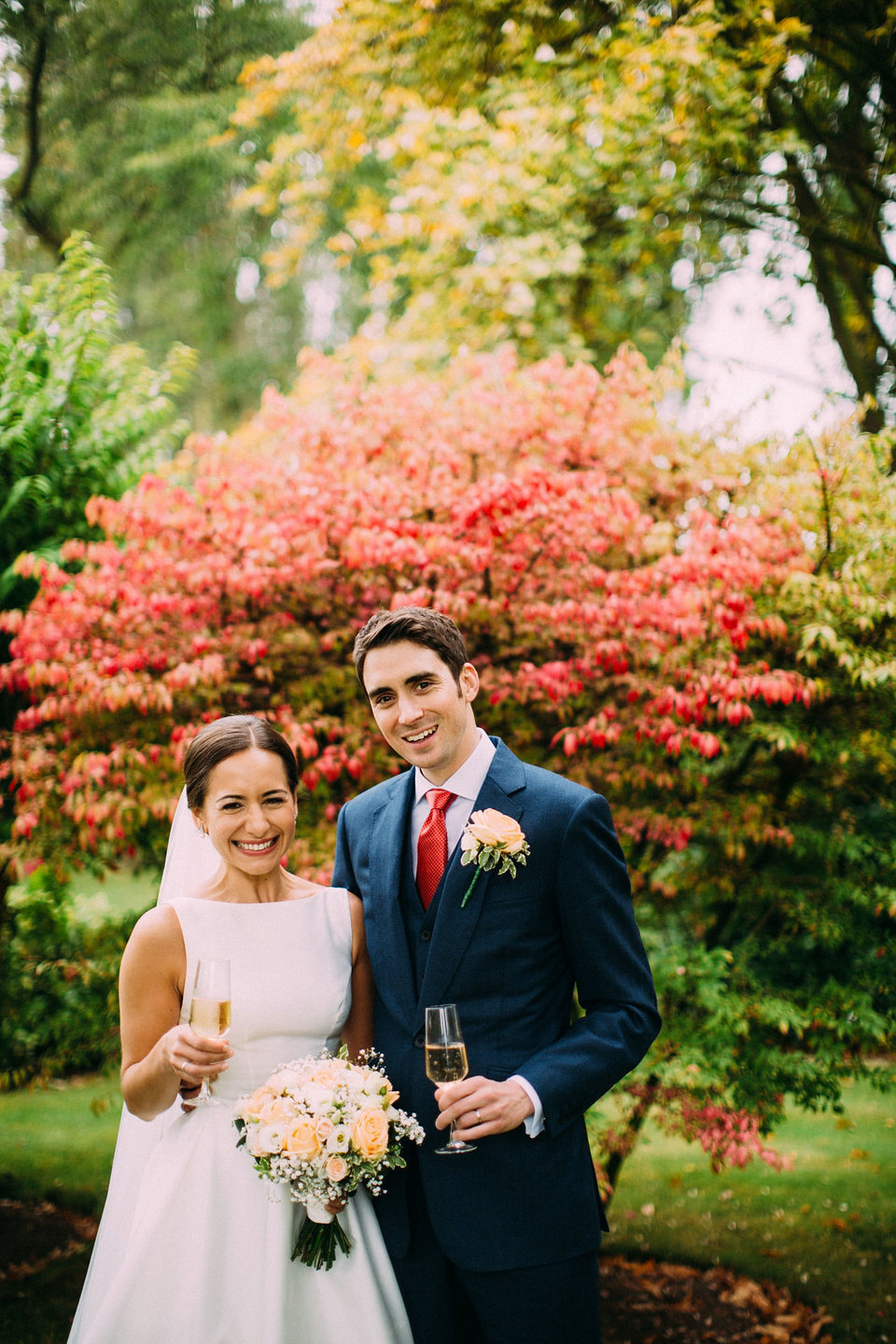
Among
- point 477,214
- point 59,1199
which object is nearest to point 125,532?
point 59,1199

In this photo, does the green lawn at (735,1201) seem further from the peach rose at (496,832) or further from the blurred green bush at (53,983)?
the peach rose at (496,832)

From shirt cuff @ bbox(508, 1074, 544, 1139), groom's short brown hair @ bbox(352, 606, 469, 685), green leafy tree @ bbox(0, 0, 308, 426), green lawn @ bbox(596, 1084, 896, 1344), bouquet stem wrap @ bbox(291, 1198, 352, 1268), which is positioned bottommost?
green lawn @ bbox(596, 1084, 896, 1344)

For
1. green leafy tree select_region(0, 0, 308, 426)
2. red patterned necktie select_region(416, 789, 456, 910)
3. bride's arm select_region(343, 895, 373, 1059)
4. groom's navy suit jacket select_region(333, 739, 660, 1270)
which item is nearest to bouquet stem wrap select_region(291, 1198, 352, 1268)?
groom's navy suit jacket select_region(333, 739, 660, 1270)

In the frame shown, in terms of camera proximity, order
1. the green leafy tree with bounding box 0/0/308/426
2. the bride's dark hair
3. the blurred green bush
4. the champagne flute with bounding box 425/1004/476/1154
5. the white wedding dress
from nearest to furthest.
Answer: the champagne flute with bounding box 425/1004/476/1154 → the white wedding dress → the bride's dark hair → the blurred green bush → the green leafy tree with bounding box 0/0/308/426

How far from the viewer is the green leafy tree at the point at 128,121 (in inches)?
537

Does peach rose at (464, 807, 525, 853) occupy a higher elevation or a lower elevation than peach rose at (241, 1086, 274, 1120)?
higher

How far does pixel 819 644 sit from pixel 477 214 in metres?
5.64

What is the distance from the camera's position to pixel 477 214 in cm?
859

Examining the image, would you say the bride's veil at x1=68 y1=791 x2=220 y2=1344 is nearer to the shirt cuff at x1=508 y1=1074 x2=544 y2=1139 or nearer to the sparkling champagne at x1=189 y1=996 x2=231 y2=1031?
the sparkling champagne at x1=189 y1=996 x2=231 y2=1031

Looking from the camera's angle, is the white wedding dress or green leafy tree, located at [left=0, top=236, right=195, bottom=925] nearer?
the white wedding dress

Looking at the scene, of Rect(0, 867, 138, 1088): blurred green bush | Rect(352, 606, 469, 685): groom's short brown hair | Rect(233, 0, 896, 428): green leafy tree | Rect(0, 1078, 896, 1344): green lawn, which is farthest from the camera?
Rect(233, 0, 896, 428): green leafy tree

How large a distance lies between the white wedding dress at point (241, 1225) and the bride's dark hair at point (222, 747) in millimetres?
351

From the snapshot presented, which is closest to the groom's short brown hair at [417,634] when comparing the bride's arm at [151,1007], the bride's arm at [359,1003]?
the bride's arm at [359,1003]

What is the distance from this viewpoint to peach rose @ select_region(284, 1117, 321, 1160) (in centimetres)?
230
